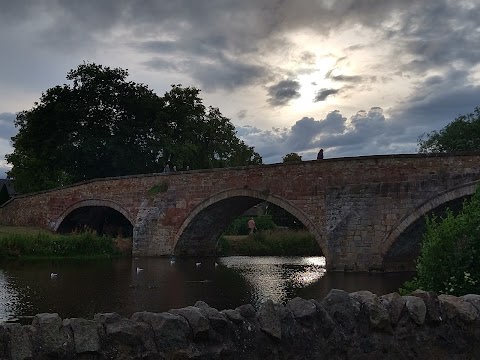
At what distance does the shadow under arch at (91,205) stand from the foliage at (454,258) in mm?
20562

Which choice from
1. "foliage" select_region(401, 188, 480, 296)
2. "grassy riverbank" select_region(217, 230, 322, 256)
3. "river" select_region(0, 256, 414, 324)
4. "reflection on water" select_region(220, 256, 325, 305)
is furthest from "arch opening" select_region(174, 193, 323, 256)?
"foliage" select_region(401, 188, 480, 296)

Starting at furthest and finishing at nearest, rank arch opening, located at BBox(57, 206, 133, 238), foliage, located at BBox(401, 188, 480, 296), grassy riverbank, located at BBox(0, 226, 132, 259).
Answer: arch opening, located at BBox(57, 206, 133, 238), grassy riverbank, located at BBox(0, 226, 132, 259), foliage, located at BBox(401, 188, 480, 296)

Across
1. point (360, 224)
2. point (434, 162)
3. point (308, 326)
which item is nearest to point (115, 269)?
point (360, 224)

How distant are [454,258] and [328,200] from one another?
1249cm

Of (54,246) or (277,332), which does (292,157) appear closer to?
(54,246)

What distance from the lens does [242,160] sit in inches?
1838

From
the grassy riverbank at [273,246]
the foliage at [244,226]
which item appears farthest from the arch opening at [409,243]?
the foliage at [244,226]

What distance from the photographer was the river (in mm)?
10969

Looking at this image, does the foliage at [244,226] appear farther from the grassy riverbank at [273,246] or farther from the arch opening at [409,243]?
the arch opening at [409,243]

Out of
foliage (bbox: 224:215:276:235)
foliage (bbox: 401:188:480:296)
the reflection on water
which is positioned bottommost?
the reflection on water

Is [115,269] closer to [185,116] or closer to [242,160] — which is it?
[185,116]

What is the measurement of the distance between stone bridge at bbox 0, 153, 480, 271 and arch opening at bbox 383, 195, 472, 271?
41mm

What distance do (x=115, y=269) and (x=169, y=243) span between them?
20.6ft

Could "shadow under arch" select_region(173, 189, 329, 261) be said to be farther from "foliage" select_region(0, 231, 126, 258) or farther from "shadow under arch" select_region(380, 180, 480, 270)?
"shadow under arch" select_region(380, 180, 480, 270)
